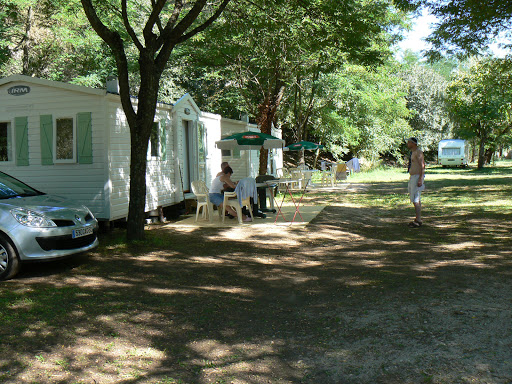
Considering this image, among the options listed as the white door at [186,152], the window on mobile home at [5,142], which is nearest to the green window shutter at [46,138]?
the window on mobile home at [5,142]

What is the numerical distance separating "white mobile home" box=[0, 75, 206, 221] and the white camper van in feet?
103

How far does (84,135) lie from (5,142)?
1.95 meters

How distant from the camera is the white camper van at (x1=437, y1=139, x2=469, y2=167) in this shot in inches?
1442

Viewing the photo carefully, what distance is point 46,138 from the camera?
9766mm

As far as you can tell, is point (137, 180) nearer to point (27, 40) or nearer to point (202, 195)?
point (202, 195)

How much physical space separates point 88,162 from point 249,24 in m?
→ 4.47

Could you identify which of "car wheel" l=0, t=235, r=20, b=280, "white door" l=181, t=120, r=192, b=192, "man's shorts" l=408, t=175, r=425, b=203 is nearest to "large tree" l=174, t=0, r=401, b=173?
"white door" l=181, t=120, r=192, b=192

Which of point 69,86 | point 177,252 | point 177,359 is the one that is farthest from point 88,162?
point 177,359

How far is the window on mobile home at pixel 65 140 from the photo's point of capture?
9.62 m

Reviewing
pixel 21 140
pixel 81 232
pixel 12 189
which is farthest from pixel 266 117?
pixel 81 232

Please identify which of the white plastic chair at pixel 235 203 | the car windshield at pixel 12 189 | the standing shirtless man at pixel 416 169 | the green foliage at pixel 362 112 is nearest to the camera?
the car windshield at pixel 12 189

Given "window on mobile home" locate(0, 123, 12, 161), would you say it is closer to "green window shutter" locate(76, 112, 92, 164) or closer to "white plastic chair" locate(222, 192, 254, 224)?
"green window shutter" locate(76, 112, 92, 164)

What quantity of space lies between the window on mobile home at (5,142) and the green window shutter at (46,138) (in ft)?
2.89

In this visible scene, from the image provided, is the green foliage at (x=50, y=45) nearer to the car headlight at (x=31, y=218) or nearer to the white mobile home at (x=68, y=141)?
the white mobile home at (x=68, y=141)
